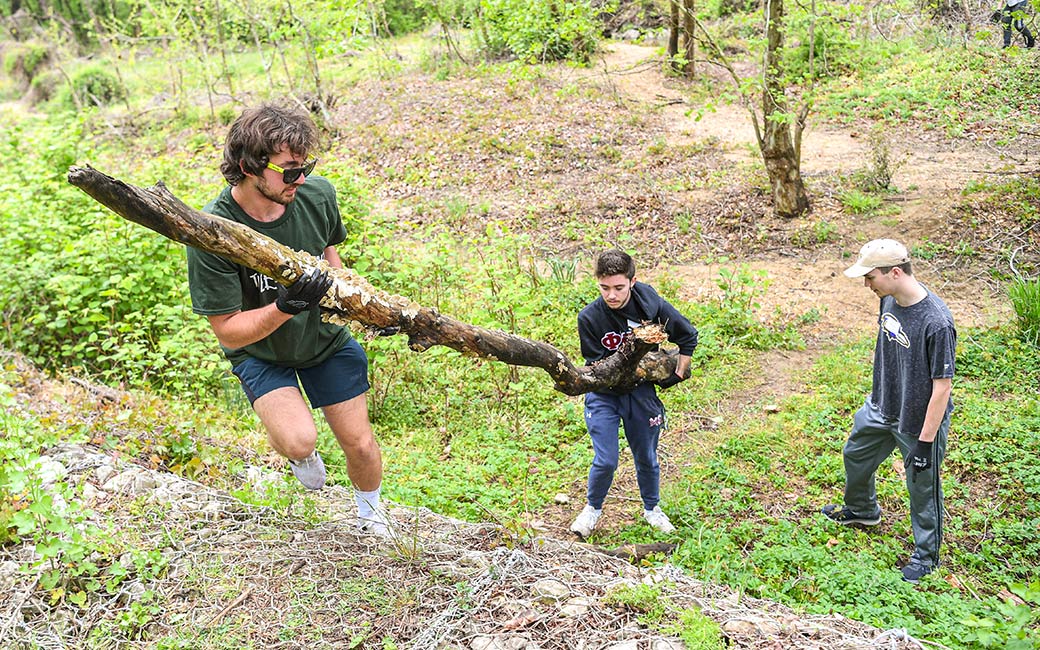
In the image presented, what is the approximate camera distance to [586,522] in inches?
173

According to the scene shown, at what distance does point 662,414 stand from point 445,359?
279 cm

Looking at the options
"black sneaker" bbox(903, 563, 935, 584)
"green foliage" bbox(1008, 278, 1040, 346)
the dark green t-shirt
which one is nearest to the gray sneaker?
the dark green t-shirt

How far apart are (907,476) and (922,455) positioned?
9.0 inches

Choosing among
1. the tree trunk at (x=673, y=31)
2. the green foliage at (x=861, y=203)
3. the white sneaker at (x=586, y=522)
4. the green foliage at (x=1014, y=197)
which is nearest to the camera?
the white sneaker at (x=586, y=522)

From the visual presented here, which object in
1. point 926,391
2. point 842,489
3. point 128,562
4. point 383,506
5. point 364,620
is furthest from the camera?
point 842,489

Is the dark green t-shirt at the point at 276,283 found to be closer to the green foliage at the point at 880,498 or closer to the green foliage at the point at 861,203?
the green foliage at the point at 880,498

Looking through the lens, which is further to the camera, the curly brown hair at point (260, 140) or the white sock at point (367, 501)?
the white sock at point (367, 501)

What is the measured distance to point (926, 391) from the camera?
12.1 ft

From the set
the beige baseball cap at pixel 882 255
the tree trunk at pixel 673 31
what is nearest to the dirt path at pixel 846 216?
the tree trunk at pixel 673 31

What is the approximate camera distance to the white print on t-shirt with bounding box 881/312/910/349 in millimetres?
3740

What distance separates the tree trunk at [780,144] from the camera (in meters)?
8.77

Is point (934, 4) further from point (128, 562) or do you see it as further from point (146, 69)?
point (146, 69)

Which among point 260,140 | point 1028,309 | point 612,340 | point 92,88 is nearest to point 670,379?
point 612,340

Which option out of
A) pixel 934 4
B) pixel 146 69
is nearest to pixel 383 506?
pixel 934 4
